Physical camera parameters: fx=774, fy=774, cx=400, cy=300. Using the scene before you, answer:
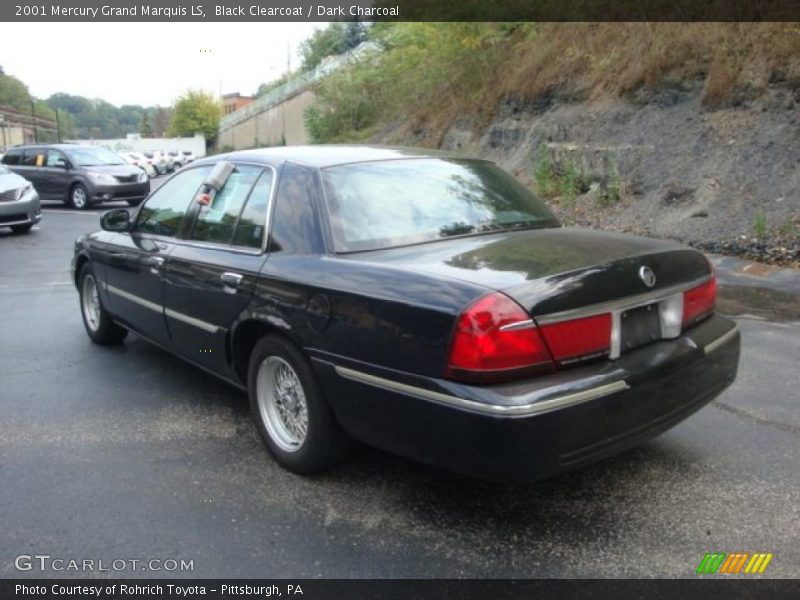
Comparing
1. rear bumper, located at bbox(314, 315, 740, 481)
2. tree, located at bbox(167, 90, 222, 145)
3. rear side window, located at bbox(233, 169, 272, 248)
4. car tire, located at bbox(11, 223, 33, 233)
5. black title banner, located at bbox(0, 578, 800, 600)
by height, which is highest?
tree, located at bbox(167, 90, 222, 145)

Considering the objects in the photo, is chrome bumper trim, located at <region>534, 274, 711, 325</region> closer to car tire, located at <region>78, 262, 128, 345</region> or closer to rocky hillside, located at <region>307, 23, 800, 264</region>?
car tire, located at <region>78, 262, 128, 345</region>

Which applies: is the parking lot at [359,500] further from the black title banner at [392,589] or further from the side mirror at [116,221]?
the side mirror at [116,221]

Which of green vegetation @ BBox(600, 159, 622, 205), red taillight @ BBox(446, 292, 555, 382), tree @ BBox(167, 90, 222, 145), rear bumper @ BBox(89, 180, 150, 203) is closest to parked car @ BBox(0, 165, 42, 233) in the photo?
rear bumper @ BBox(89, 180, 150, 203)

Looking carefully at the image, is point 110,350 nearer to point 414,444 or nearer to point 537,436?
point 414,444

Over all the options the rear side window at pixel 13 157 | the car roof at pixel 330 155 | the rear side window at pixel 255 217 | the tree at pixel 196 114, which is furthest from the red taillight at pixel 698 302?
the tree at pixel 196 114

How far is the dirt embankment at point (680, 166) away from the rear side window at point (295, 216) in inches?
278

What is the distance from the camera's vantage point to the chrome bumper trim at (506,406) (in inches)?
113

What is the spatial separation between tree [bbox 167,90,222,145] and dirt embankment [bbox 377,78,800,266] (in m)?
62.0

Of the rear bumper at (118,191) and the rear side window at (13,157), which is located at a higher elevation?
the rear side window at (13,157)

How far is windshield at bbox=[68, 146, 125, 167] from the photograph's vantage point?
63.5ft

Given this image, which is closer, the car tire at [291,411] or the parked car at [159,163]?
the car tire at [291,411]

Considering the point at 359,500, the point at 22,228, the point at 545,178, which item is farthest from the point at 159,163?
the point at 359,500

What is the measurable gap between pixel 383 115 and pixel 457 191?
78.7ft

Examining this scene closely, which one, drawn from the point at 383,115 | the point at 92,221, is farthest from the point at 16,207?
the point at 383,115
